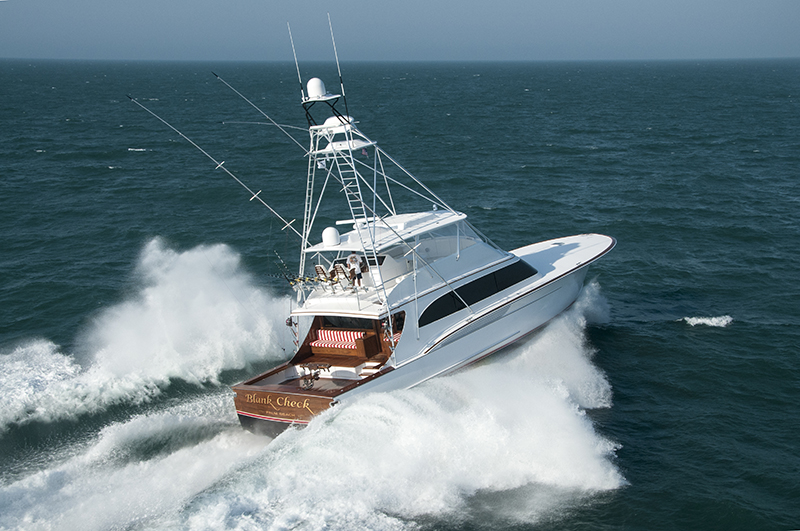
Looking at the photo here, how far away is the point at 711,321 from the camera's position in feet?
62.0

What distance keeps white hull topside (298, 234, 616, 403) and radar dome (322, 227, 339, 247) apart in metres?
2.16

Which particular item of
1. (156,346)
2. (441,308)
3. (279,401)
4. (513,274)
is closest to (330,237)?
(441,308)

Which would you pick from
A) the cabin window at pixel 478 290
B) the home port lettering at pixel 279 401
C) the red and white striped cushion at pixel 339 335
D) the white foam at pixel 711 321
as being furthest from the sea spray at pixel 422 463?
the white foam at pixel 711 321

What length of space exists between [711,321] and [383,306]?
10.3 m

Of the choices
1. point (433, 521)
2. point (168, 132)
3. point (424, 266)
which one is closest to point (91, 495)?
point (433, 521)

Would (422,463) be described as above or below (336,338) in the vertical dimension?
below

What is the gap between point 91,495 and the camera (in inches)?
442

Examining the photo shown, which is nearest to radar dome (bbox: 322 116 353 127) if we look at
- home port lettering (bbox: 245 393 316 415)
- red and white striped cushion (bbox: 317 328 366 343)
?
red and white striped cushion (bbox: 317 328 366 343)

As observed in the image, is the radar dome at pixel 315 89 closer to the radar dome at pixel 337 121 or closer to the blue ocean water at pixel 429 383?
the radar dome at pixel 337 121

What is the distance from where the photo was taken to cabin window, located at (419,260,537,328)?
49.9ft

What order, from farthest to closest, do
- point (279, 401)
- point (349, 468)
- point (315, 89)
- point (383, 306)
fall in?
point (383, 306) → point (315, 89) → point (279, 401) → point (349, 468)

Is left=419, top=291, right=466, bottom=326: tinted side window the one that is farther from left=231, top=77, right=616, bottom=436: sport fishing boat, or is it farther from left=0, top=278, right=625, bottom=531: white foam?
left=0, top=278, right=625, bottom=531: white foam

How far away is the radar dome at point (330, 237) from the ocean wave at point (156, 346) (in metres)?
4.11

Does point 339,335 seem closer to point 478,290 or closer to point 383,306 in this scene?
point 383,306
